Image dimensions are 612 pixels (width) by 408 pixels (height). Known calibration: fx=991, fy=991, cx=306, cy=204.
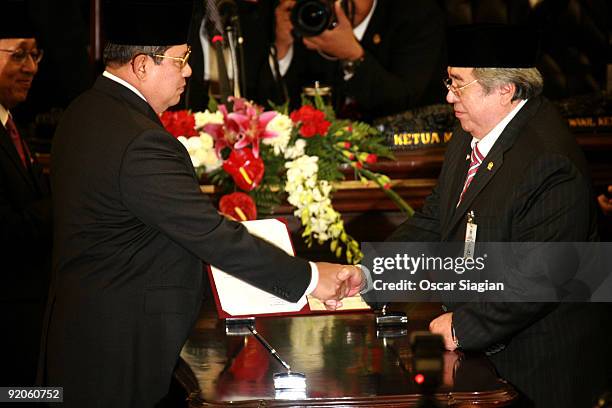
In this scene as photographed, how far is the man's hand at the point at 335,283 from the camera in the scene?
276cm

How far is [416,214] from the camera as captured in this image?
3188mm

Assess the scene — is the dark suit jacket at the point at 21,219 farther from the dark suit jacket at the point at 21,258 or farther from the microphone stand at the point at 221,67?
the microphone stand at the point at 221,67

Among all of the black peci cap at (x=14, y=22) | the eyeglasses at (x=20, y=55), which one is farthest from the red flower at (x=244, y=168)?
the black peci cap at (x=14, y=22)

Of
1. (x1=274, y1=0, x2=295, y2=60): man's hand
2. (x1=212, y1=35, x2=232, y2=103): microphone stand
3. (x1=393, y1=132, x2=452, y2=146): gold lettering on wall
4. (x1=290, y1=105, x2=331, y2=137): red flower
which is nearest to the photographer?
(x1=290, y1=105, x2=331, y2=137): red flower

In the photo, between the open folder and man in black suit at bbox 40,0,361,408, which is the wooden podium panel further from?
man in black suit at bbox 40,0,361,408

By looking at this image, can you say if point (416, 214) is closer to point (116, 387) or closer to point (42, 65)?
point (116, 387)

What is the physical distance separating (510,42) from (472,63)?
0.12 m

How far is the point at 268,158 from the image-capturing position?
3.51 metres

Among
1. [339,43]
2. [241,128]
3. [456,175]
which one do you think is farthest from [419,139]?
[456,175]

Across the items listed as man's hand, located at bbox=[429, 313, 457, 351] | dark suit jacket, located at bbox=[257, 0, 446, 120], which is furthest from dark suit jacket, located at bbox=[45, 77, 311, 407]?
dark suit jacket, located at bbox=[257, 0, 446, 120]

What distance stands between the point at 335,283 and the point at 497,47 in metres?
0.80

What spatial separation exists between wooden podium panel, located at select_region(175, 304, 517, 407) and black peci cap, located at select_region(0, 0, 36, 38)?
5.35 feet

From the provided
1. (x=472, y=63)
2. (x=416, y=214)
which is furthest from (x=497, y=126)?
(x=416, y=214)

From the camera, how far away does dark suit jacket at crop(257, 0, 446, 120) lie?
446cm
